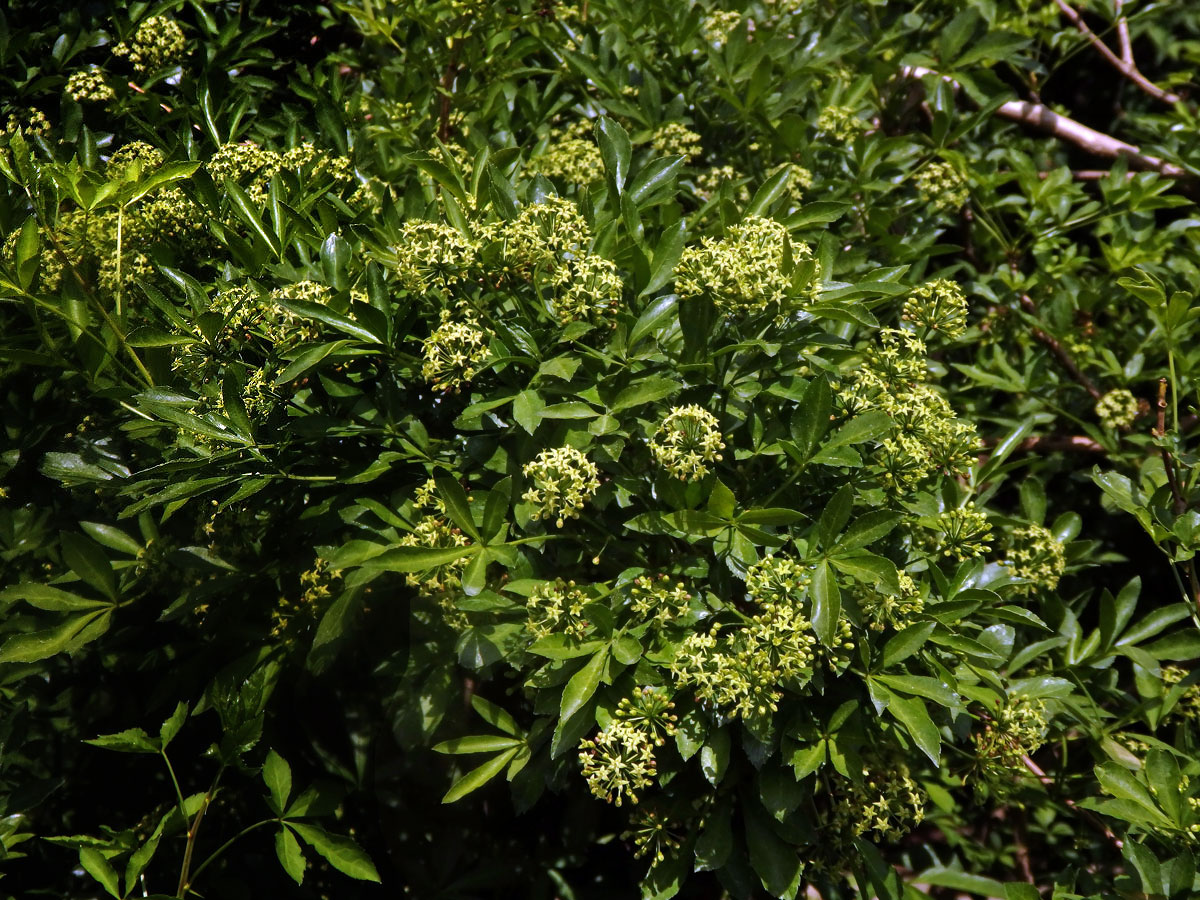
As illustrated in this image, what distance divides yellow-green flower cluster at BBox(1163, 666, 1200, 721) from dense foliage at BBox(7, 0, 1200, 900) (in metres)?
0.02

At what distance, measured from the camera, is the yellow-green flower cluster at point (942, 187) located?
2.38m

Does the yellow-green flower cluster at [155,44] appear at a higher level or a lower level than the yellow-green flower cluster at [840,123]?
higher

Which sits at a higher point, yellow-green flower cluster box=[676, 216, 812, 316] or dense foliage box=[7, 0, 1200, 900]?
yellow-green flower cluster box=[676, 216, 812, 316]

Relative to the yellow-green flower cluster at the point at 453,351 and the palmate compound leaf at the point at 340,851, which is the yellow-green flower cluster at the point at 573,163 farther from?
the palmate compound leaf at the point at 340,851

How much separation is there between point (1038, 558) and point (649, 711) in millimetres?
995

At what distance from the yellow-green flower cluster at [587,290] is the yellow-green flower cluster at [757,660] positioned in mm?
530

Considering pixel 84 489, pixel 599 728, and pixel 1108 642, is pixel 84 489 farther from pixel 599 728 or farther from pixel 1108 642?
pixel 1108 642

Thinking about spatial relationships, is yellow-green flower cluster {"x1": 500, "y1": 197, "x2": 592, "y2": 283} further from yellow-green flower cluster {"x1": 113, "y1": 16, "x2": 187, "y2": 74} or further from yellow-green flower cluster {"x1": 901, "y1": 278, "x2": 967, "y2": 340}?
yellow-green flower cluster {"x1": 113, "y1": 16, "x2": 187, "y2": 74}

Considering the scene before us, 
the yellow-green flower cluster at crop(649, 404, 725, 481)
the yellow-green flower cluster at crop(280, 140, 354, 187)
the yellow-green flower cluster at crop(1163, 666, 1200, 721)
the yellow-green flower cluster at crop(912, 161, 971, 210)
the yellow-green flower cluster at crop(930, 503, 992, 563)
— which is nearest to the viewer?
the yellow-green flower cluster at crop(649, 404, 725, 481)

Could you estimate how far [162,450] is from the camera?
5.94ft

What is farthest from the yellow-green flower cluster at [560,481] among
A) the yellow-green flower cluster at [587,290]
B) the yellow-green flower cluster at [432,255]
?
the yellow-green flower cluster at [432,255]

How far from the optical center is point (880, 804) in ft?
5.45

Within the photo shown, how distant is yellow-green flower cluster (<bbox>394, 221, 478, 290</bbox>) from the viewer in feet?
5.41

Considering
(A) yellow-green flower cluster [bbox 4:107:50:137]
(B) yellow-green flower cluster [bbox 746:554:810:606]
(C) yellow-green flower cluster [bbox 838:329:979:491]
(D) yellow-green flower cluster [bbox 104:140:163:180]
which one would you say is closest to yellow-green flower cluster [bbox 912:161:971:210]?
(C) yellow-green flower cluster [bbox 838:329:979:491]
